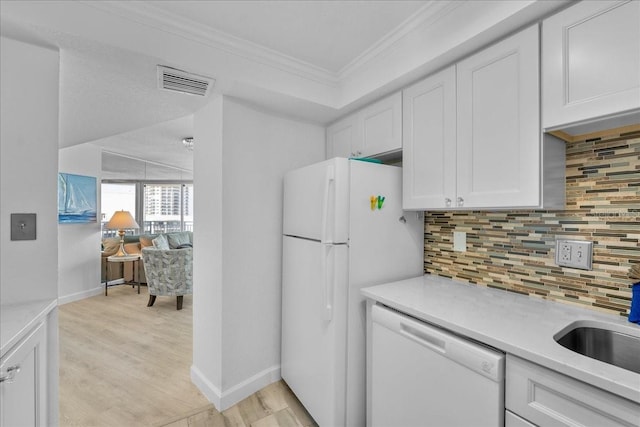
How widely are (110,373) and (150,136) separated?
9.19 feet

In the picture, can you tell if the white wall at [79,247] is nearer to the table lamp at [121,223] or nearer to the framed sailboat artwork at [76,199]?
the framed sailboat artwork at [76,199]

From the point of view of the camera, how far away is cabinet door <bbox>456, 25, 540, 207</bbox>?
4.25 ft

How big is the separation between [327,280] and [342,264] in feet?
0.42

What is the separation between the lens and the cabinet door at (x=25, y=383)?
101 cm

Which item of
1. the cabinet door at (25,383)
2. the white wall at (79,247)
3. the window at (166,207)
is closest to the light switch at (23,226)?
the cabinet door at (25,383)

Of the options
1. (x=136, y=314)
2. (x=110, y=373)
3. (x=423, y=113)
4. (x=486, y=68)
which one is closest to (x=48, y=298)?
(x=110, y=373)

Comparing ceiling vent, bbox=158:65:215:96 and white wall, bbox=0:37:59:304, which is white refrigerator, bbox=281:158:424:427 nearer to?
ceiling vent, bbox=158:65:215:96

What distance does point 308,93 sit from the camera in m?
2.17

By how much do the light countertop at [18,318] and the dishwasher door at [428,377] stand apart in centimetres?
149

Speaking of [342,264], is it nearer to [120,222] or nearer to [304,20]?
[304,20]

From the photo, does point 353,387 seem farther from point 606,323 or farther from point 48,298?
point 48,298

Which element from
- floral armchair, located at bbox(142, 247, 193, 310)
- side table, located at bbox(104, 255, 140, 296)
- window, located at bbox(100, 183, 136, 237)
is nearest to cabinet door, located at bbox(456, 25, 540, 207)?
floral armchair, located at bbox(142, 247, 193, 310)

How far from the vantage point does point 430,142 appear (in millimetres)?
1733

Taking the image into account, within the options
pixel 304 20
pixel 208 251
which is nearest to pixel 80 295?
pixel 208 251
